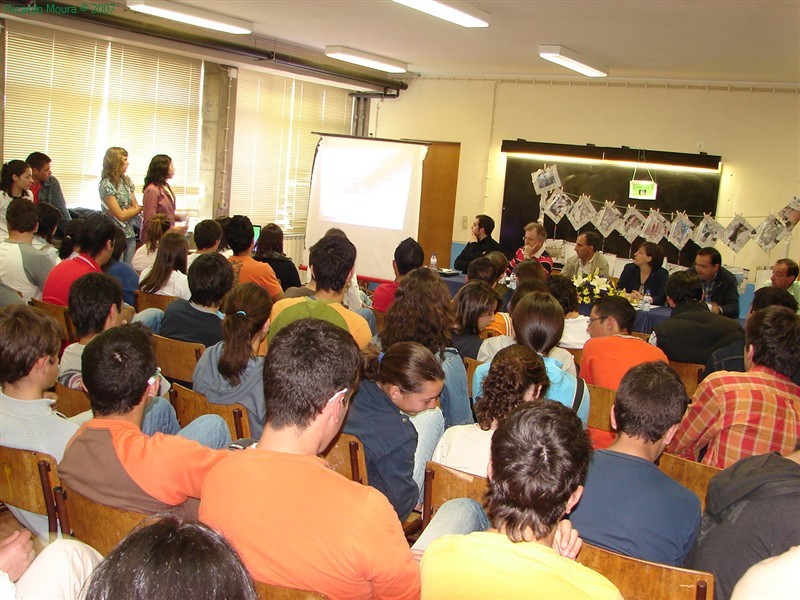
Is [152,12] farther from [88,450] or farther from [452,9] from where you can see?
[88,450]

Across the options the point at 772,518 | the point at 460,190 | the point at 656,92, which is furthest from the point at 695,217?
the point at 772,518

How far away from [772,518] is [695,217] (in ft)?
24.4

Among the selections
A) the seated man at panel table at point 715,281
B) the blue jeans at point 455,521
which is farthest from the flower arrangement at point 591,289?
the blue jeans at point 455,521

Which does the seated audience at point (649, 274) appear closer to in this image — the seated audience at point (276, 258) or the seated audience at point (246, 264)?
the seated audience at point (276, 258)

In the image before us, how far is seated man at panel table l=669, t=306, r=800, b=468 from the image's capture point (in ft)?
9.75

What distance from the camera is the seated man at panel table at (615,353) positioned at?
3.79 metres

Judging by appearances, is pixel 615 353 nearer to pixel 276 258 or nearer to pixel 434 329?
pixel 434 329

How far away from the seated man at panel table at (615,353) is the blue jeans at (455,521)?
170 centimetres

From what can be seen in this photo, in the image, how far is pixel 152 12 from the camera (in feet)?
21.5

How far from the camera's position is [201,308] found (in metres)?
3.90

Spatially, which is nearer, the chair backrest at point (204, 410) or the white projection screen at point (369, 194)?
the chair backrest at point (204, 410)

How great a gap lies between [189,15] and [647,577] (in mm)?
6236

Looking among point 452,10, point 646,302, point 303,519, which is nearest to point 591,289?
point 646,302

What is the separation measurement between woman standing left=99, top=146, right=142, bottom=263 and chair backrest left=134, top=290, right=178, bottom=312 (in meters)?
2.39
